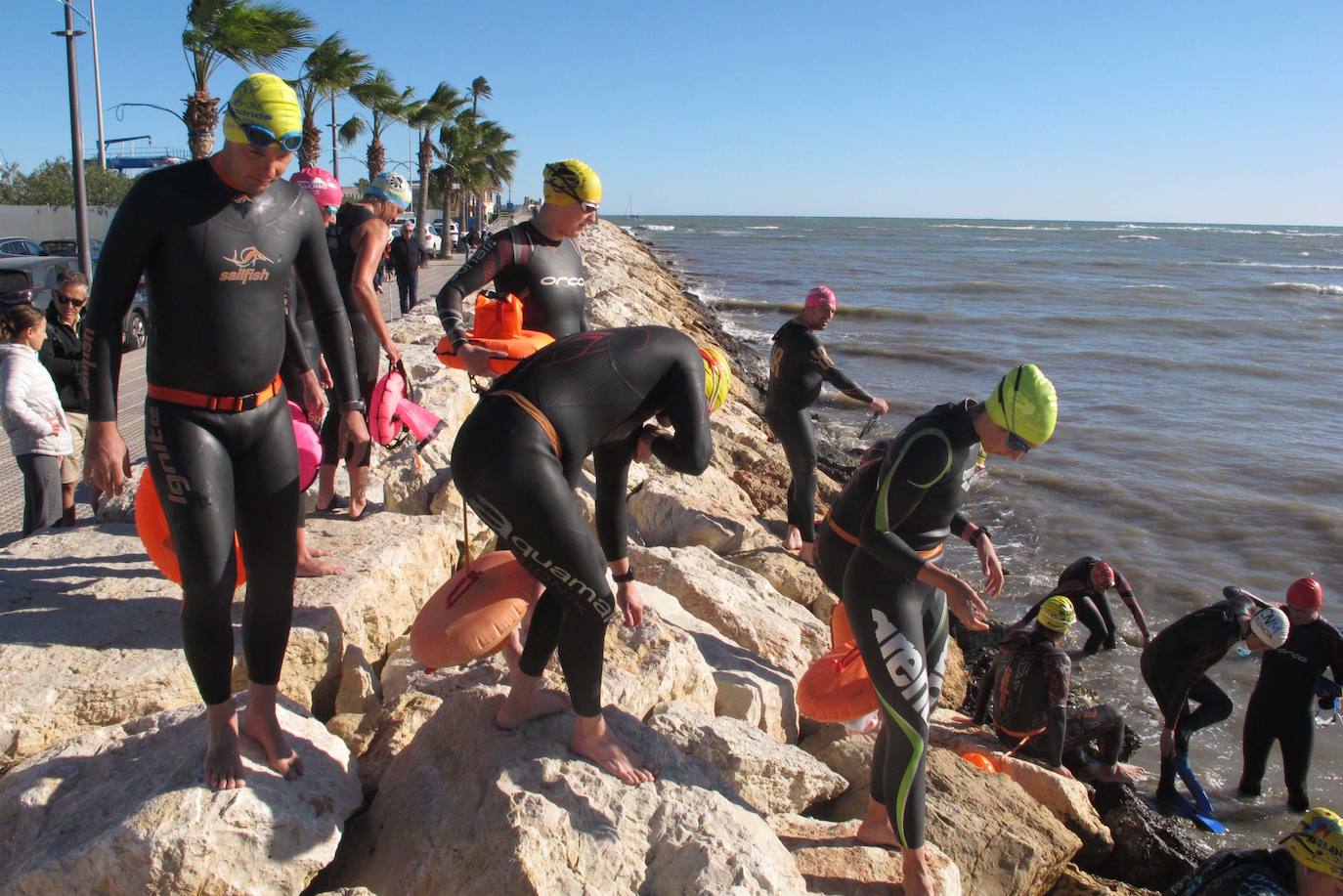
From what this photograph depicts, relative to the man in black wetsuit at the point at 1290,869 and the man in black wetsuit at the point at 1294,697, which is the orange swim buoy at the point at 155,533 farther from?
the man in black wetsuit at the point at 1294,697

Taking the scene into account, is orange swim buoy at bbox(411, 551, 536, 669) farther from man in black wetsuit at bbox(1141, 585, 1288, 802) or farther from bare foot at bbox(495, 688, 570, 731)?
man in black wetsuit at bbox(1141, 585, 1288, 802)

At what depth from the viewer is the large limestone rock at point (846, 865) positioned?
→ 3.25 m

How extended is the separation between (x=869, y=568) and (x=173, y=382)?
2.38 meters

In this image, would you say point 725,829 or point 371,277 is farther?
point 371,277

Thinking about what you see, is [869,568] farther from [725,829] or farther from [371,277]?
[371,277]

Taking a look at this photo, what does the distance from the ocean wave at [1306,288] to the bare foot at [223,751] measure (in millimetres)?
50246

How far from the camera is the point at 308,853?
2730 millimetres

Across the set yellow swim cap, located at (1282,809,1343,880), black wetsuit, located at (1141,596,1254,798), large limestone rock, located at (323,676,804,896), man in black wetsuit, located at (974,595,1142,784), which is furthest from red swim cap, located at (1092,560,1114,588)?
large limestone rock, located at (323,676,804,896)

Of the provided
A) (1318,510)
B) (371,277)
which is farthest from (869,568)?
(1318,510)

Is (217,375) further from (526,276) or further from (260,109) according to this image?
(526,276)

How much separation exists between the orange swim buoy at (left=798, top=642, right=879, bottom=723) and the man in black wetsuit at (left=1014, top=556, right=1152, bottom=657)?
341cm

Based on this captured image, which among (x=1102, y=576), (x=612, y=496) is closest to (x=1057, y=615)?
(x=1102, y=576)

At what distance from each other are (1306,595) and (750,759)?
460 cm

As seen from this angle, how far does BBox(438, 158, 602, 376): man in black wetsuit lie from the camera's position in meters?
4.10
